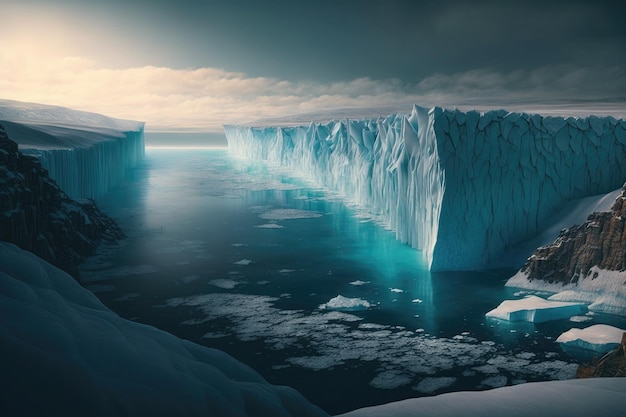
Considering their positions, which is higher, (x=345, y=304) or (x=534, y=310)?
(x=534, y=310)

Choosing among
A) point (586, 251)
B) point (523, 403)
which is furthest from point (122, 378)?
point (586, 251)

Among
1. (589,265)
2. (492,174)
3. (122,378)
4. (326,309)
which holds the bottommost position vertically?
(326,309)

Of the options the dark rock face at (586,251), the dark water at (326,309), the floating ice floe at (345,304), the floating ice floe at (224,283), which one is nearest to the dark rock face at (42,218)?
the dark water at (326,309)

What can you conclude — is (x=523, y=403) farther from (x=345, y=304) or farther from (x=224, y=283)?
(x=224, y=283)

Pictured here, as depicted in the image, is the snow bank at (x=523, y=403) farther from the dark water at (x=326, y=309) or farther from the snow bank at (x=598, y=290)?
the snow bank at (x=598, y=290)

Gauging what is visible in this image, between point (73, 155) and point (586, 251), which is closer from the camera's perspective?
point (586, 251)

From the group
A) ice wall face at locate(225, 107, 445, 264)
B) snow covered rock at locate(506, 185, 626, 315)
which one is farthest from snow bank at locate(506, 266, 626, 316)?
ice wall face at locate(225, 107, 445, 264)

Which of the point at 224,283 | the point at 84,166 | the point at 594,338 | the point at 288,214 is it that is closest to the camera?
the point at 594,338
